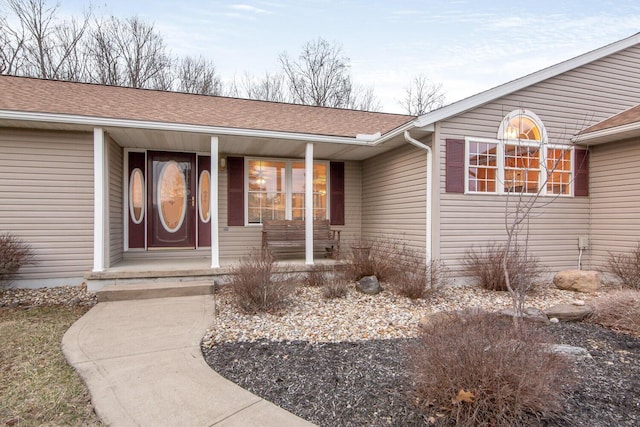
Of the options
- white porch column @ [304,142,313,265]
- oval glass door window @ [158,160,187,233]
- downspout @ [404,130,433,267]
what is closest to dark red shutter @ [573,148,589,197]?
downspout @ [404,130,433,267]

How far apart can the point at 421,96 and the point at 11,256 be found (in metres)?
18.9

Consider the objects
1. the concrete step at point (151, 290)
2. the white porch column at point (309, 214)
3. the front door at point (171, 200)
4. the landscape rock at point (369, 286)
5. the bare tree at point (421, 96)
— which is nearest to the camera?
the concrete step at point (151, 290)

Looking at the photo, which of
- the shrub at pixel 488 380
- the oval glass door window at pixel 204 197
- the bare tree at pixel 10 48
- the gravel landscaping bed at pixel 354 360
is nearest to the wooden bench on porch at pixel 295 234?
the oval glass door window at pixel 204 197

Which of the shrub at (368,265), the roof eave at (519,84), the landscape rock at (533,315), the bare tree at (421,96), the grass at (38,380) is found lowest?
the grass at (38,380)

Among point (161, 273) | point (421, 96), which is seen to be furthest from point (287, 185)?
point (421, 96)

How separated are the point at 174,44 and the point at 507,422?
18.6 metres

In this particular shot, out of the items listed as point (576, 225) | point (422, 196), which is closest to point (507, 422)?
point (422, 196)

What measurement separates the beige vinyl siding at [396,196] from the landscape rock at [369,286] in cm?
114

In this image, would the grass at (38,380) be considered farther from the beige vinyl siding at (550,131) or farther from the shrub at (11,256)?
the beige vinyl siding at (550,131)

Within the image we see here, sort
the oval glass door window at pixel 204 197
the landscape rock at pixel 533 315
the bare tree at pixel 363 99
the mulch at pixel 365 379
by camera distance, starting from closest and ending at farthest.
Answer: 1. the mulch at pixel 365 379
2. the landscape rock at pixel 533 315
3. the oval glass door window at pixel 204 197
4. the bare tree at pixel 363 99

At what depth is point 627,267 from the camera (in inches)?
→ 223

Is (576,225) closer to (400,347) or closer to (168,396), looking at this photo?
(400,347)

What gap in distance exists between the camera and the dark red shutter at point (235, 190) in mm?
7215

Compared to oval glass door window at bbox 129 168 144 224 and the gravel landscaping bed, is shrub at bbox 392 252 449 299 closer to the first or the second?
the gravel landscaping bed
